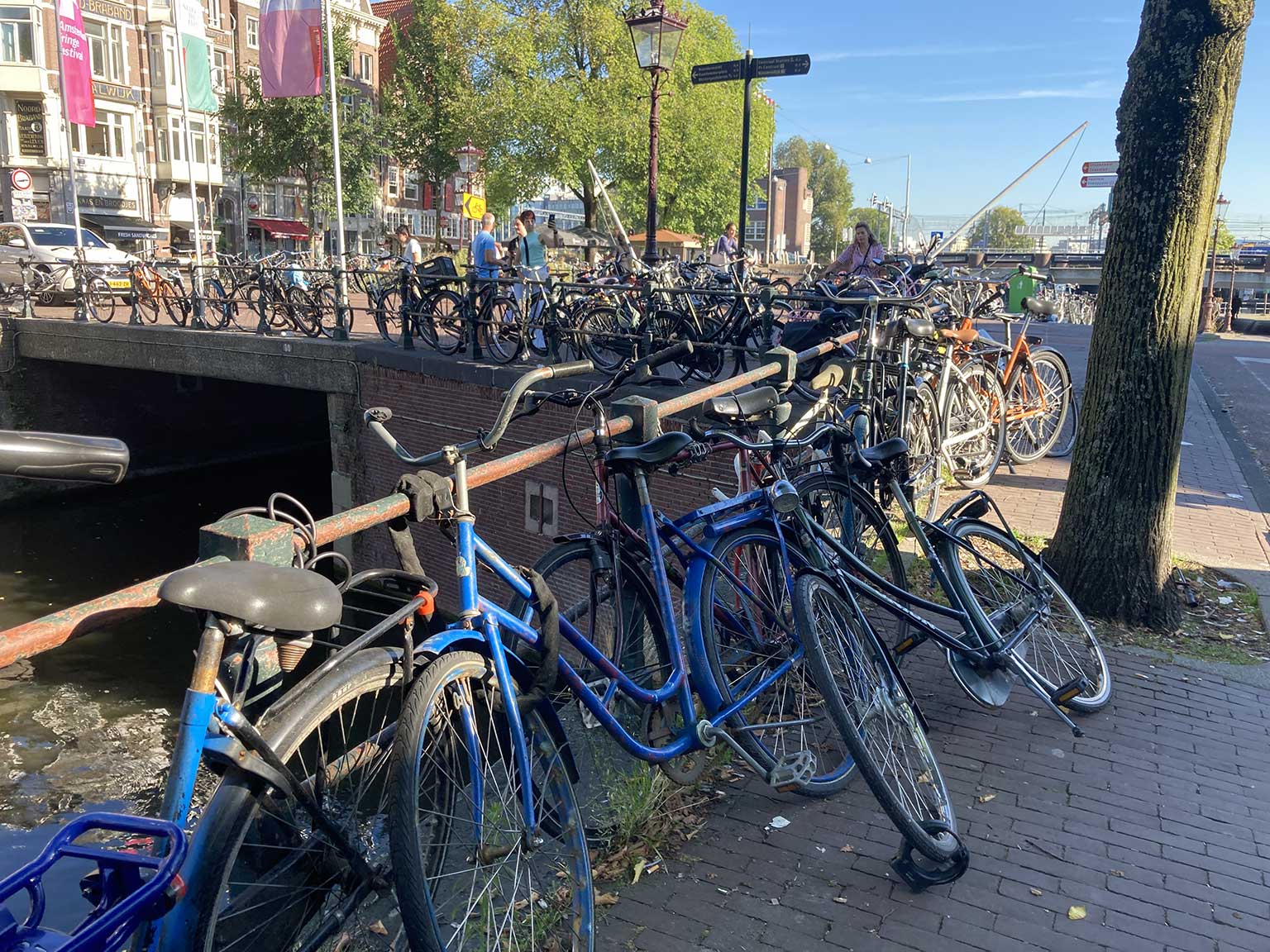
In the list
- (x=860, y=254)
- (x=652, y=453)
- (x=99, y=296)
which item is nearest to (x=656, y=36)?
(x=860, y=254)

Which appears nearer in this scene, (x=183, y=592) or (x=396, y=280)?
(x=183, y=592)

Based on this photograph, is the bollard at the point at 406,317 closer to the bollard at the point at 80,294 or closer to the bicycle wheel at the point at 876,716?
the bollard at the point at 80,294

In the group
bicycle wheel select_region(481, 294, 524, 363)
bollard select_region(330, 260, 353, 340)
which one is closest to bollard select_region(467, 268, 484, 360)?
bicycle wheel select_region(481, 294, 524, 363)

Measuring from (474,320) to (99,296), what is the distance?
8625mm

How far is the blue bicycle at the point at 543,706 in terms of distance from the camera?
6.32 ft

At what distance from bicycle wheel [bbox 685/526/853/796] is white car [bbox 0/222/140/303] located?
58.5ft

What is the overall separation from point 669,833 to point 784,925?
51cm

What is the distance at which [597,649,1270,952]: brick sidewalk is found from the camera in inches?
98.0

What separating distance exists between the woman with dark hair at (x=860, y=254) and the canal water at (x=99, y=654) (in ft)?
25.1

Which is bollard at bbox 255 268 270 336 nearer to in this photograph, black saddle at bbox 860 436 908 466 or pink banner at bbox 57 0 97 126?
black saddle at bbox 860 436 908 466

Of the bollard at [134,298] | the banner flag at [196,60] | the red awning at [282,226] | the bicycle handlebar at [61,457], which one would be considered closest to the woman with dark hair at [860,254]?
the bicycle handlebar at [61,457]

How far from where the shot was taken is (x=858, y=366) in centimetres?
516

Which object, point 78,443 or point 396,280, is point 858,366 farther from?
point 396,280

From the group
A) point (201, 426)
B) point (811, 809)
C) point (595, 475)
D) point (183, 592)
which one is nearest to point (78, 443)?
point (183, 592)
